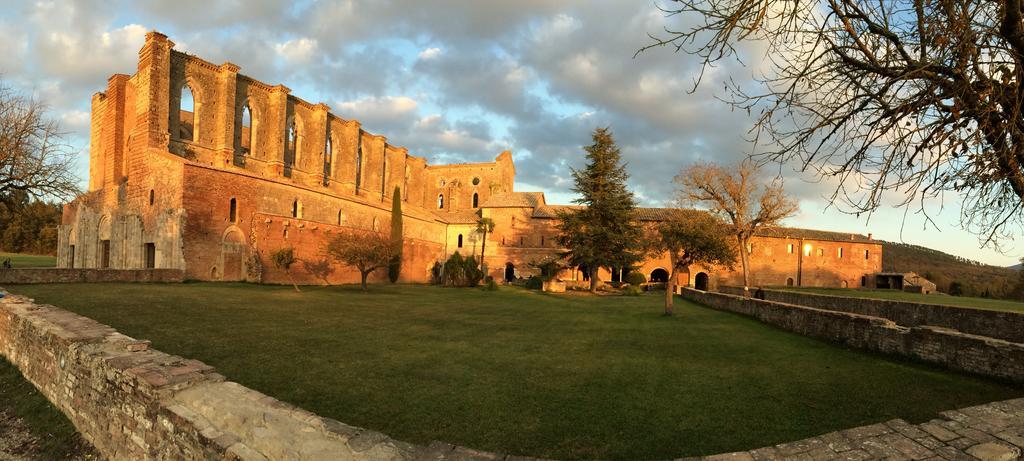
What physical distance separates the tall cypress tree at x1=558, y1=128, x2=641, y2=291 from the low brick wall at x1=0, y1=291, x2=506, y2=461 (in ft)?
91.6

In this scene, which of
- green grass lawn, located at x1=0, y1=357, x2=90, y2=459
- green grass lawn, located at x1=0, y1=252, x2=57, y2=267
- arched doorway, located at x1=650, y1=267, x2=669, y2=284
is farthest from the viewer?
arched doorway, located at x1=650, y1=267, x2=669, y2=284

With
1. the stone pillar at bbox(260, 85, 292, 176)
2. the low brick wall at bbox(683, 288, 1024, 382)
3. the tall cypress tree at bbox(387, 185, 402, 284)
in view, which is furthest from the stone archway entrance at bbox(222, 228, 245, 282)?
the low brick wall at bbox(683, 288, 1024, 382)

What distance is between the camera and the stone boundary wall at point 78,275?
54.0 feet

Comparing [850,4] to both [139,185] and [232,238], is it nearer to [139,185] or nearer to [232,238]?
[232,238]

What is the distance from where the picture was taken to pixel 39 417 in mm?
6941

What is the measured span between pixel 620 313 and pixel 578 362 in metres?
9.56

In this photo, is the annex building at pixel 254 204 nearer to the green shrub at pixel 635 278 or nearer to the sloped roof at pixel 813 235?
the sloped roof at pixel 813 235

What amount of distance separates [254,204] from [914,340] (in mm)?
28558

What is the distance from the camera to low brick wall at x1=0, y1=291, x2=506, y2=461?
366 centimetres

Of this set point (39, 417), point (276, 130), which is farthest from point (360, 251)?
point (39, 417)

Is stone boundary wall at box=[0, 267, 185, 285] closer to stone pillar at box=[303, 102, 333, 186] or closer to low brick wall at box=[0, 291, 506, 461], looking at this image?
low brick wall at box=[0, 291, 506, 461]

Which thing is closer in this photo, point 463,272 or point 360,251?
point 360,251

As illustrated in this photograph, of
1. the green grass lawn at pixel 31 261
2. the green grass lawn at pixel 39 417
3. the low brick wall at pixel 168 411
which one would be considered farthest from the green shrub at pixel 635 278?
the green grass lawn at pixel 31 261

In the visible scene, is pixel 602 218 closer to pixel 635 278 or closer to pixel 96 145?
pixel 635 278
